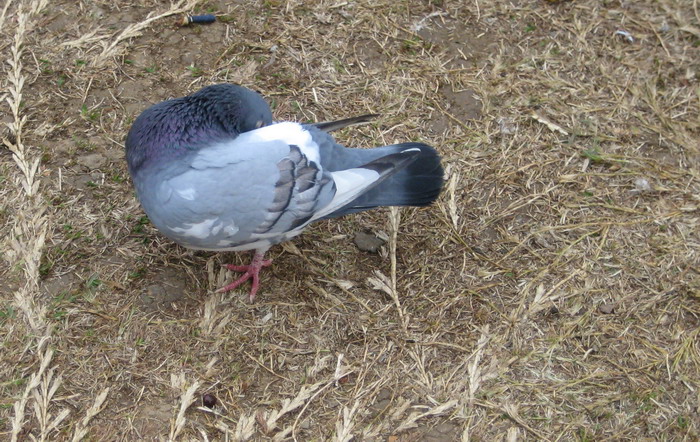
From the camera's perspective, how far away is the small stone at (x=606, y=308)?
3.33 metres

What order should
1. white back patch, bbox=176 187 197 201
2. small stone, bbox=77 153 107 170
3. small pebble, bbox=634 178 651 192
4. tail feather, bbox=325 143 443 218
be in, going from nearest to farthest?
1. white back patch, bbox=176 187 197 201
2. tail feather, bbox=325 143 443 218
3. small stone, bbox=77 153 107 170
4. small pebble, bbox=634 178 651 192

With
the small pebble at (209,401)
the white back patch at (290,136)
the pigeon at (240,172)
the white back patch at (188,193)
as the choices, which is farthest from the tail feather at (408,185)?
the small pebble at (209,401)

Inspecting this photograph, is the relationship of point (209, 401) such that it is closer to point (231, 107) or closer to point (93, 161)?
point (231, 107)

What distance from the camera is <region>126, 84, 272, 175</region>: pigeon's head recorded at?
274cm

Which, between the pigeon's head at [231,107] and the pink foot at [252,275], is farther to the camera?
the pink foot at [252,275]

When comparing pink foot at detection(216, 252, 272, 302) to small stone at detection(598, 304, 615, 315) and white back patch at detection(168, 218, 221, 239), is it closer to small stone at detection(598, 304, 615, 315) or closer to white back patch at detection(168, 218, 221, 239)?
white back patch at detection(168, 218, 221, 239)

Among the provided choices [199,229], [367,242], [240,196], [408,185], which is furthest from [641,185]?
Result: [199,229]

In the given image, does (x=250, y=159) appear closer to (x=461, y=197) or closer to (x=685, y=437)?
(x=461, y=197)

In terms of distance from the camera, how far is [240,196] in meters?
2.69

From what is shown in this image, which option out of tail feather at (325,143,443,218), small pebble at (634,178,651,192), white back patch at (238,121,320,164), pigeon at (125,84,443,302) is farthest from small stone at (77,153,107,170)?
small pebble at (634,178,651,192)

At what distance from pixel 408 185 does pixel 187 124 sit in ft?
3.49

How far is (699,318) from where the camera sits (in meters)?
3.36

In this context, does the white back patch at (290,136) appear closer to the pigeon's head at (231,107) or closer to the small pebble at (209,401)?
the pigeon's head at (231,107)

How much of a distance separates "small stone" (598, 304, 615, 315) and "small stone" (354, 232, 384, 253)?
1.17 m
